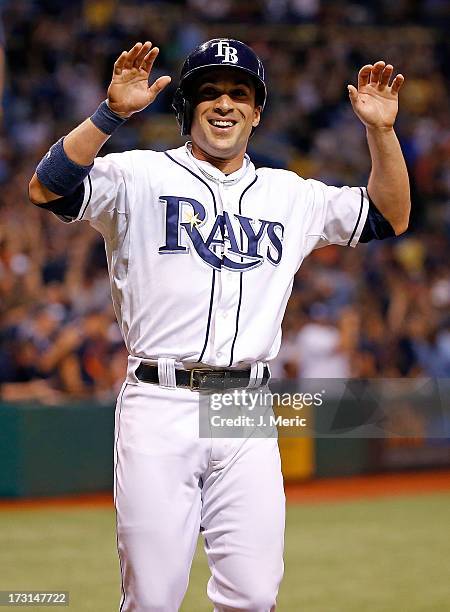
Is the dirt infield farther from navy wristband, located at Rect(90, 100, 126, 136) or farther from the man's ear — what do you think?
navy wristband, located at Rect(90, 100, 126, 136)

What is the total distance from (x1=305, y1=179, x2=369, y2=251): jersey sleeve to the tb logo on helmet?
21.9 inches

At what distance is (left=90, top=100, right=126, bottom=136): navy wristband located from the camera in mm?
3602

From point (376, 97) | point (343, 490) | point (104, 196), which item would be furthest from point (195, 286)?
point (343, 490)

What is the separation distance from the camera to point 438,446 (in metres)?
10.8

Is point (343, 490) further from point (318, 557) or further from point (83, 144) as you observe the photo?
point (83, 144)

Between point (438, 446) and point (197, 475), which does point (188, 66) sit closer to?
point (197, 475)

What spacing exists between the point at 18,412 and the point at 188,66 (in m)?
5.66

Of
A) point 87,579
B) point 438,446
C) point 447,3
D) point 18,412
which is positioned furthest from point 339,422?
point 447,3

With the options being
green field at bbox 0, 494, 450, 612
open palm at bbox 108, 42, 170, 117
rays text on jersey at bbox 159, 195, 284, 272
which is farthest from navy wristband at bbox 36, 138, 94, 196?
green field at bbox 0, 494, 450, 612

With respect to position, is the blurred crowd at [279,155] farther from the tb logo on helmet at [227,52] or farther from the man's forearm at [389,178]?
the tb logo on helmet at [227,52]

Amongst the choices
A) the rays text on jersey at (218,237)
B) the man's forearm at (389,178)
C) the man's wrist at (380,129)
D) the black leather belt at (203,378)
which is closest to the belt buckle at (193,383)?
the black leather belt at (203,378)

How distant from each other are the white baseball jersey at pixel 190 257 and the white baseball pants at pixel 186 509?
8.2 inches

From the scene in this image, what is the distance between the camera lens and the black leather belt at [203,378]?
3764 mm

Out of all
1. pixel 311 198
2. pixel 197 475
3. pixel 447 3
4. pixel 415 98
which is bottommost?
pixel 197 475
